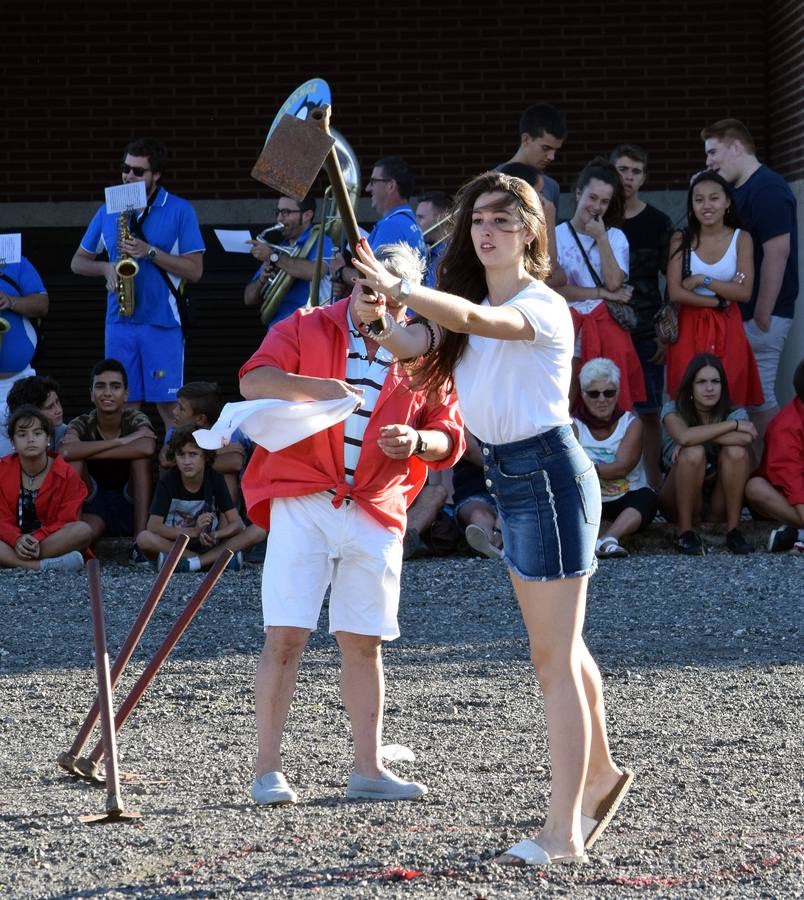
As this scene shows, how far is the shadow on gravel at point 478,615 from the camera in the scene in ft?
21.8

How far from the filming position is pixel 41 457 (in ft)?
27.8

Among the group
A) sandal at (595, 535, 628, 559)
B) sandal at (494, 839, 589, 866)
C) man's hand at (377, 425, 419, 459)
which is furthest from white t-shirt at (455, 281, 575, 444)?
sandal at (595, 535, 628, 559)

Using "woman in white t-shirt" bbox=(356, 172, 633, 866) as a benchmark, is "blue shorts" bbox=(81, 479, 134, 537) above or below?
below

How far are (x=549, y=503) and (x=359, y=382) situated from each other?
0.95 meters

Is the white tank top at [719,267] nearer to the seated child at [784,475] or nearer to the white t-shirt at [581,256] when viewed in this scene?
the white t-shirt at [581,256]

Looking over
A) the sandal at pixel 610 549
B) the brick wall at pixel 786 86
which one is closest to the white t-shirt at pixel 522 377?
the sandal at pixel 610 549

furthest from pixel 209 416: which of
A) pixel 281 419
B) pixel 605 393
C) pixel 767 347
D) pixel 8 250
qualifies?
pixel 281 419

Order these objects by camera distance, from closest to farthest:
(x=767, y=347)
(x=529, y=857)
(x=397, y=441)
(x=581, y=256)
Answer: (x=529, y=857) → (x=397, y=441) → (x=581, y=256) → (x=767, y=347)

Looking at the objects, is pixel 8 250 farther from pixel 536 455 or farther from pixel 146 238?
pixel 536 455

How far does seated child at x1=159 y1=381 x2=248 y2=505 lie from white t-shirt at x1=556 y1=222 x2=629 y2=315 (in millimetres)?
2034

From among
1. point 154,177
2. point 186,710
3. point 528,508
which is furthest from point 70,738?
point 154,177

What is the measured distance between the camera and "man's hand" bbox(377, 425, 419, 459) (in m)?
4.37

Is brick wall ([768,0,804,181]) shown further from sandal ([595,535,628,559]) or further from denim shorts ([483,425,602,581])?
denim shorts ([483,425,602,581])

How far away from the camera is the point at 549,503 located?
154 inches
